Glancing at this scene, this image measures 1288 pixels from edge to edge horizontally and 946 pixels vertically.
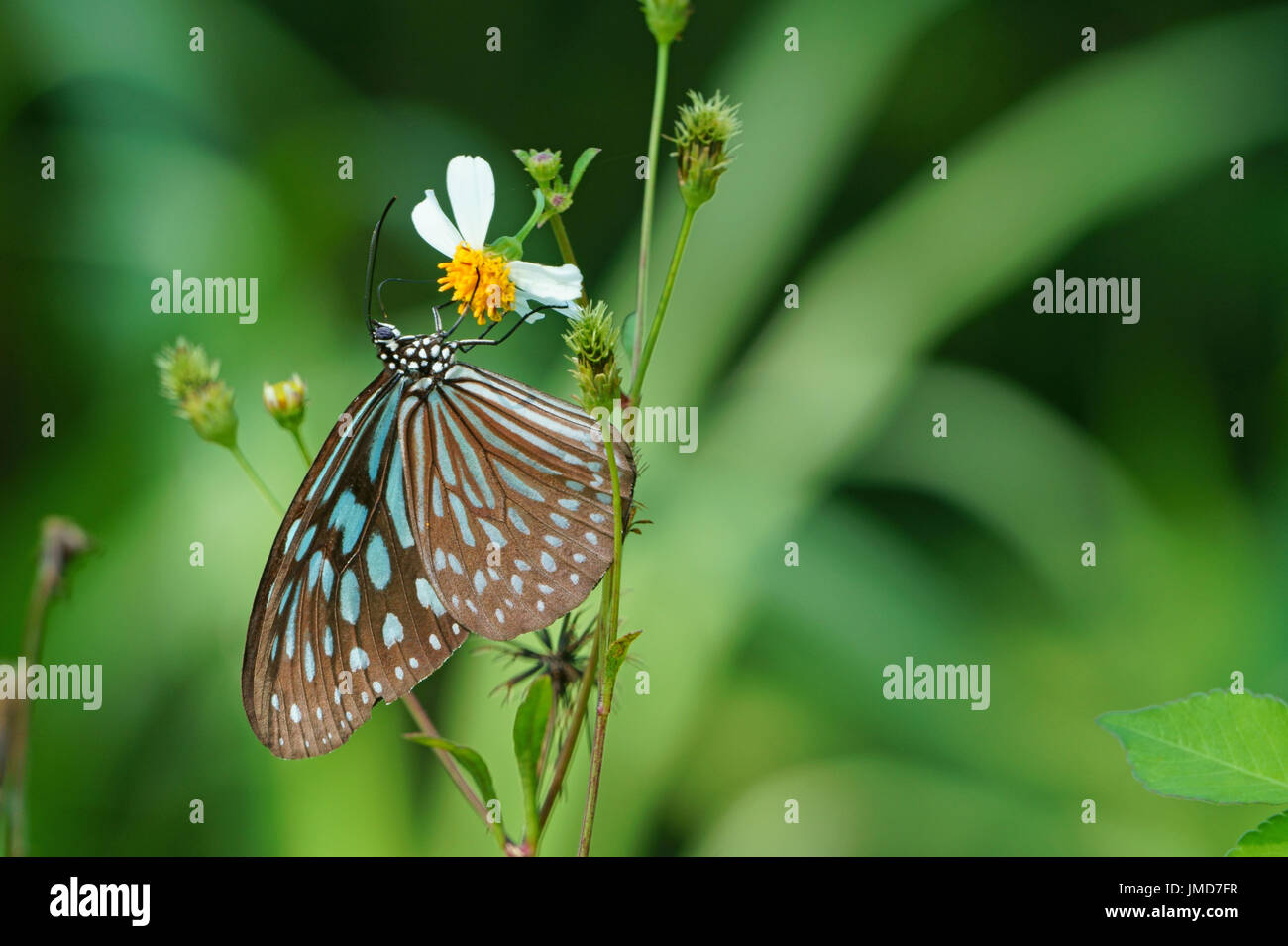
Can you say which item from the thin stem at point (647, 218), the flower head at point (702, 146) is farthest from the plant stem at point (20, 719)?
the flower head at point (702, 146)

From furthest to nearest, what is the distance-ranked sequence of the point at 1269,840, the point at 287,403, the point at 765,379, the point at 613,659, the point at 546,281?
the point at 765,379 → the point at 287,403 → the point at 546,281 → the point at 613,659 → the point at 1269,840

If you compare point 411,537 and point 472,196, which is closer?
point 472,196

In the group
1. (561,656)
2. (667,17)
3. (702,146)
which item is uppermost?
(667,17)

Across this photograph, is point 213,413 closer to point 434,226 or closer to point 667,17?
point 434,226

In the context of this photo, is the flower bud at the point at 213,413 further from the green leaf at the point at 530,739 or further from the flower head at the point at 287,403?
the green leaf at the point at 530,739

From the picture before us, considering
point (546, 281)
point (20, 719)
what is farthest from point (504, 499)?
point (20, 719)

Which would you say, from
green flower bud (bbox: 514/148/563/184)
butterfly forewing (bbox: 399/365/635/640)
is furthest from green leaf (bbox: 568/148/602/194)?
butterfly forewing (bbox: 399/365/635/640)
